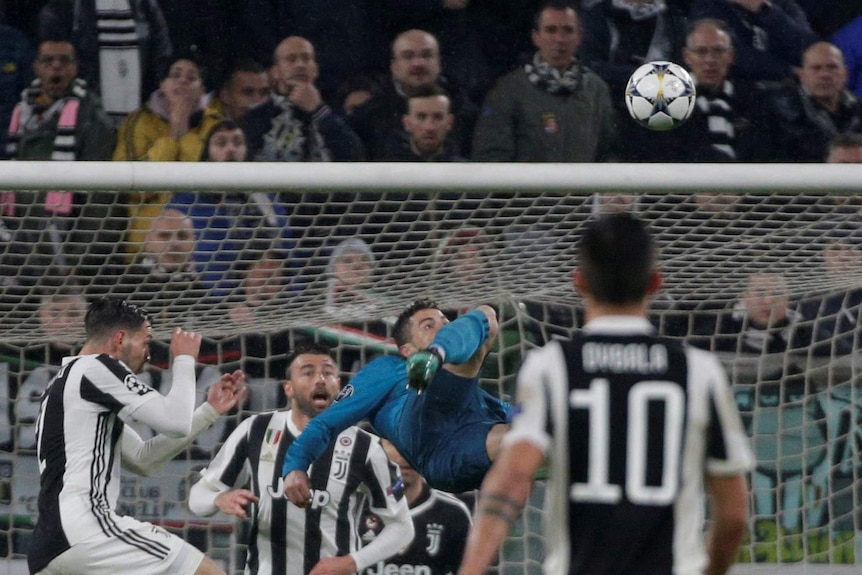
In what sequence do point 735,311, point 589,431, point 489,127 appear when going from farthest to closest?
point 489,127 → point 735,311 → point 589,431

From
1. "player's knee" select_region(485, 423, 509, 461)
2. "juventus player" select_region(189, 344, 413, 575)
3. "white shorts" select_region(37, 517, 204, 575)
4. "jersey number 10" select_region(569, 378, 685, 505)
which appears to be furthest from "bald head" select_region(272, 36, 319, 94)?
"jersey number 10" select_region(569, 378, 685, 505)

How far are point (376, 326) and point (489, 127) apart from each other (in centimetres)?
149

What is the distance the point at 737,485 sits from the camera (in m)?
2.78

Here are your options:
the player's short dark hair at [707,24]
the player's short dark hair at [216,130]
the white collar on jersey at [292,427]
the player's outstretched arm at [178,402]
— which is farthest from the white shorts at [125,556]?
the player's short dark hair at [707,24]

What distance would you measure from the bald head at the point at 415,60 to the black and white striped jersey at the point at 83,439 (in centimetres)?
288

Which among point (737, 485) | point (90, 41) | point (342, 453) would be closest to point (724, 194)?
point (342, 453)

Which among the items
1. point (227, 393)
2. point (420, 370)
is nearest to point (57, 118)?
point (227, 393)

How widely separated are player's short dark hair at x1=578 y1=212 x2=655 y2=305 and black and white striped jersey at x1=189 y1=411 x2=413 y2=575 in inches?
126

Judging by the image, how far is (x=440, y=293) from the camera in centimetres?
605

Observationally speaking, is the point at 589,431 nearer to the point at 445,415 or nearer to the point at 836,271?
the point at 445,415

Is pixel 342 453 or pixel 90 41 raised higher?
pixel 90 41

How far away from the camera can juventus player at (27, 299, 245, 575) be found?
5305mm

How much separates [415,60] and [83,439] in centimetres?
328

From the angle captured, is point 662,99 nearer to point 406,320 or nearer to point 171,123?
point 406,320
